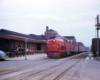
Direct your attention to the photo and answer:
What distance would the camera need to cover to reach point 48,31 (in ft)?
273

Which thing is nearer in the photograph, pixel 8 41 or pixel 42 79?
pixel 42 79

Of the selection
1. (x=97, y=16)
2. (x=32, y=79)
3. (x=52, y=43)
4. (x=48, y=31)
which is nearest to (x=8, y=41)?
(x=52, y=43)

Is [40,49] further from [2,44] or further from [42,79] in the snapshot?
[42,79]

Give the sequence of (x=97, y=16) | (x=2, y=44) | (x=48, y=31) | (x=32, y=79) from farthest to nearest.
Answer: (x=48, y=31) < (x=2, y=44) < (x=97, y=16) < (x=32, y=79)

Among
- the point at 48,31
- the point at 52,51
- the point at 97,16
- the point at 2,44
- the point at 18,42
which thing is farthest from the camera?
the point at 48,31

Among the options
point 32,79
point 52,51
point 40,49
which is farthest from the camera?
point 40,49

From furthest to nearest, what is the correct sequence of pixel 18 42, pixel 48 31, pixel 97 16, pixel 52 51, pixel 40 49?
pixel 48 31, pixel 40 49, pixel 18 42, pixel 97 16, pixel 52 51

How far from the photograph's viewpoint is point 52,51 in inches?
1109

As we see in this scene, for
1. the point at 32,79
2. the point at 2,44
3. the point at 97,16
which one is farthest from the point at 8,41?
the point at 32,79

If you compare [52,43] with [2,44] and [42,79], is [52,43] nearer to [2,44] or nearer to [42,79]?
[2,44]

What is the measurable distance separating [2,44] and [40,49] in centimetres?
1939

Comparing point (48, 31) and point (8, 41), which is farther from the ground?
point (48, 31)

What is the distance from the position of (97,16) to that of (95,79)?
875 inches

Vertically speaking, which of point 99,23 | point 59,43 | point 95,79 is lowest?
point 95,79
